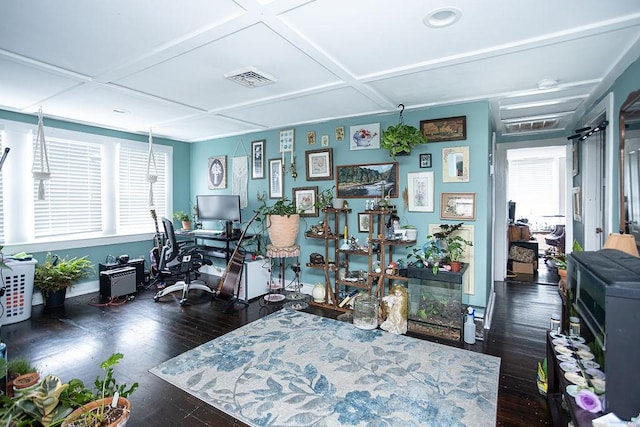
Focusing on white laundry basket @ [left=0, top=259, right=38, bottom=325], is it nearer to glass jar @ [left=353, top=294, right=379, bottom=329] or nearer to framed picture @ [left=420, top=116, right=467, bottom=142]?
glass jar @ [left=353, top=294, right=379, bottom=329]

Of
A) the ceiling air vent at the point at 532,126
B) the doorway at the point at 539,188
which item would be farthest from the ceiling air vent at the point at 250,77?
the doorway at the point at 539,188

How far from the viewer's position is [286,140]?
454 cm

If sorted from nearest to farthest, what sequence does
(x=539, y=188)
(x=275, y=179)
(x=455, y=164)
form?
(x=455, y=164), (x=275, y=179), (x=539, y=188)

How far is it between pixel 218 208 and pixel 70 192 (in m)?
1.91

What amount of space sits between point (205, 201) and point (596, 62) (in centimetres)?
481

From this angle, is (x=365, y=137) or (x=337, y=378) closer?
(x=337, y=378)

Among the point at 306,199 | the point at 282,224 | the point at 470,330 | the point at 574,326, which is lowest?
the point at 470,330

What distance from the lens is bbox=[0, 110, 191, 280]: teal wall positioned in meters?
4.04

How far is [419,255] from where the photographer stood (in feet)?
10.9

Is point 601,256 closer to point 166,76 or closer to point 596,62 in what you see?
point 596,62

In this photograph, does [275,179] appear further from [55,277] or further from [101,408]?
[101,408]

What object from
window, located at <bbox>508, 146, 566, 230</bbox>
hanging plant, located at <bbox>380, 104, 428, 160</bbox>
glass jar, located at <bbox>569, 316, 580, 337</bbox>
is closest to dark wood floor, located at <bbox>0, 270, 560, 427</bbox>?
glass jar, located at <bbox>569, 316, 580, 337</bbox>

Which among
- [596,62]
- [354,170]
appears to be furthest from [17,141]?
[596,62]

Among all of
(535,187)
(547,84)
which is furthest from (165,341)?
(535,187)
